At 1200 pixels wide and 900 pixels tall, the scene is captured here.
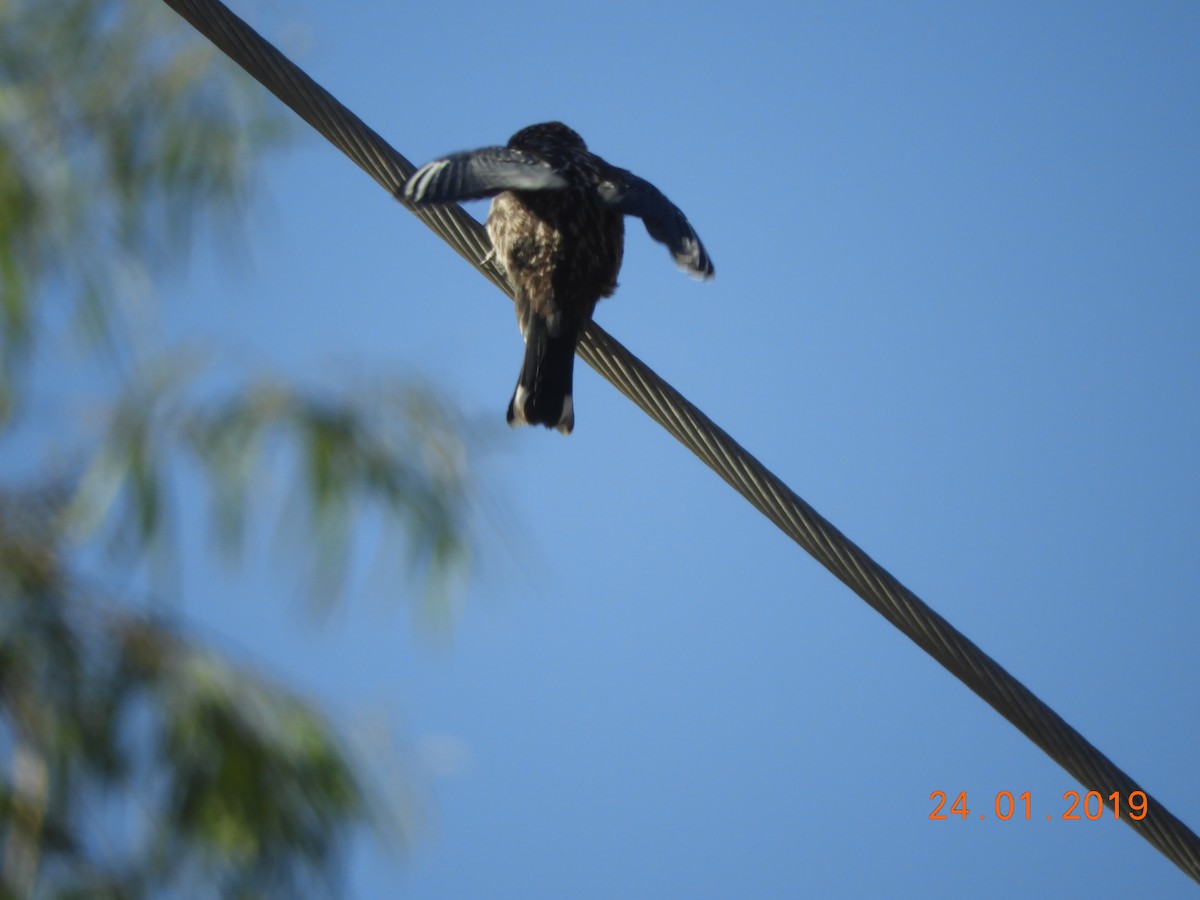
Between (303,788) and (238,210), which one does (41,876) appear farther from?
(238,210)

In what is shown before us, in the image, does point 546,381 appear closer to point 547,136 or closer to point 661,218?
point 661,218

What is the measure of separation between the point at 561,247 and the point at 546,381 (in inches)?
12.4

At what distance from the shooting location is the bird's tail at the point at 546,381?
119 inches

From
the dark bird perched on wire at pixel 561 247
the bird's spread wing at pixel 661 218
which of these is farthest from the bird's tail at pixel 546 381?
the bird's spread wing at pixel 661 218

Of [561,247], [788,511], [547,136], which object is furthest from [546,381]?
[547,136]

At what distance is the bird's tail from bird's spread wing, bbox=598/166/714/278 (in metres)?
0.31

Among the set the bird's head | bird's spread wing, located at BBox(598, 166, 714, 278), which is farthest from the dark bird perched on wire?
the bird's head

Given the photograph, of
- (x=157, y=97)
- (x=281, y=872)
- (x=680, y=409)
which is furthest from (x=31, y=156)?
(x=680, y=409)

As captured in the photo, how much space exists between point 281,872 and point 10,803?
647 mm

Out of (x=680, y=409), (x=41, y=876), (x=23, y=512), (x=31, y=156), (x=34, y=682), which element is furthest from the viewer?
(x=31, y=156)

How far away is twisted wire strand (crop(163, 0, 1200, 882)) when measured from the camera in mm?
2090

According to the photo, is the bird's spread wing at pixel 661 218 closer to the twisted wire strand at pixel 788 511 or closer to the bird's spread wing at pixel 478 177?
the bird's spread wing at pixel 478 177

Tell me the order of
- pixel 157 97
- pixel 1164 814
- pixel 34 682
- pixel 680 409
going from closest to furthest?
pixel 1164 814
pixel 680 409
pixel 34 682
pixel 157 97

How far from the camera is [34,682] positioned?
3.03 m
